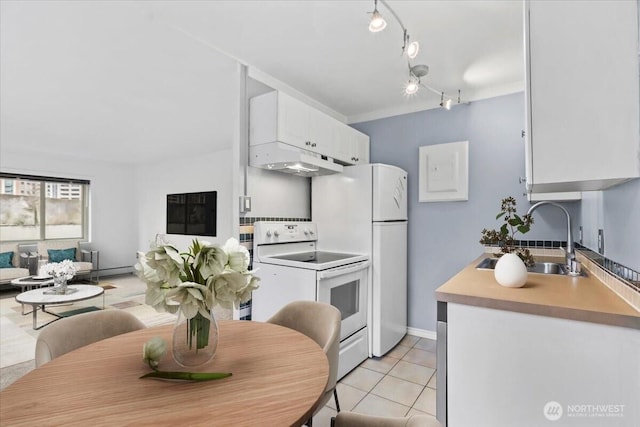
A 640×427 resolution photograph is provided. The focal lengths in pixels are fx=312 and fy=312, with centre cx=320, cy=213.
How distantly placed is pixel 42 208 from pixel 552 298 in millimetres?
8347

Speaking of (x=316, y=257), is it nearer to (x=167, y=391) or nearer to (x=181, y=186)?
(x=167, y=391)

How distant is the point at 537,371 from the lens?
4.02 ft

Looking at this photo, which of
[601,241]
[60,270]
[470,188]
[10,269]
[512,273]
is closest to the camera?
[512,273]

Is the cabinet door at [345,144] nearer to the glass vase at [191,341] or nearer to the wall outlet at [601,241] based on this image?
the wall outlet at [601,241]

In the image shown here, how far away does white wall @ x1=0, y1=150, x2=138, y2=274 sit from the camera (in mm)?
6324

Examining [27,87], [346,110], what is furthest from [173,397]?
[27,87]

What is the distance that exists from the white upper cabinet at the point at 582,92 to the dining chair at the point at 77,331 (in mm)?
2024

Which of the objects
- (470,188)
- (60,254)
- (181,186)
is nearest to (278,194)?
(470,188)

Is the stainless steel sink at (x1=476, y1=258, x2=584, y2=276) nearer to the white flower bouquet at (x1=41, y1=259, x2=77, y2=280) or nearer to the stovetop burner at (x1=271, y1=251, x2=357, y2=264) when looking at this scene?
the stovetop burner at (x1=271, y1=251, x2=357, y2=264)

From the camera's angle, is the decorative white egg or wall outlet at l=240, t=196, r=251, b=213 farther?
wall outlet at l=240, t=196, r=251, b=213

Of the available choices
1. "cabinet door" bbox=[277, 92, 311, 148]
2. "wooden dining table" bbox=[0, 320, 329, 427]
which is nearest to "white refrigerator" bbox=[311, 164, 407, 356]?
"cabinet door" bbox=[277, 92, 311, 148]

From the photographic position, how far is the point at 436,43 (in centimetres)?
228

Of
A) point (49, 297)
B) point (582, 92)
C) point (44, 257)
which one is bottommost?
point (49, 297)

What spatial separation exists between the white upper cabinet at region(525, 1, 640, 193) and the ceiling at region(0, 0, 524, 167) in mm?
721
